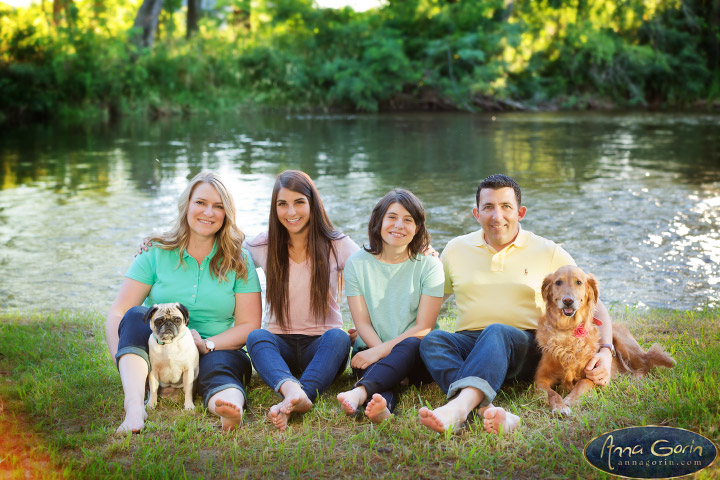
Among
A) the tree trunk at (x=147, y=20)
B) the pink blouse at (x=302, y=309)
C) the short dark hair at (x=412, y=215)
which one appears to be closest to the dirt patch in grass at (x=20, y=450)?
the pink blouse at (x=302, y=309)

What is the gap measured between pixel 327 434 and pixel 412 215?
1.41 m

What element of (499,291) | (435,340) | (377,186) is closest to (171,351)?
(435,340)

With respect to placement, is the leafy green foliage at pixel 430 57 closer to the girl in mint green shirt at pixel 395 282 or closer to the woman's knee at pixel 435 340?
the girl in mint green shirt at pixel 395 282

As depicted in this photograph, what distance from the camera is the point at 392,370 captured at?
390cm

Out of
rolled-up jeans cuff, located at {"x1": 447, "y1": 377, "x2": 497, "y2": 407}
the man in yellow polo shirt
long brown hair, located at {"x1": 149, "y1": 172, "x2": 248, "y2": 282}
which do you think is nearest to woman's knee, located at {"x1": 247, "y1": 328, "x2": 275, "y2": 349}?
long brown hair, located at {"x1": 149, "y1": 172, "x2": 248, "y2": 282}

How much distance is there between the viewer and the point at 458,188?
12602mm

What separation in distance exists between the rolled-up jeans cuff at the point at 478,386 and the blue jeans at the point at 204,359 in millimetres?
1171

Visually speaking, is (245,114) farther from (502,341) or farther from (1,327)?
(502,341)

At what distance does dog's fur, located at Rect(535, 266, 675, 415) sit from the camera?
374 cm

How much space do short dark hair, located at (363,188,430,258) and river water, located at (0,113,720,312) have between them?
9.27ft

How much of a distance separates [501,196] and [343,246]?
42.8 inches

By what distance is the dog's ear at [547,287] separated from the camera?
385 centimetres

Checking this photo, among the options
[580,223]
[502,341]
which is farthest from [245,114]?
[502,341]

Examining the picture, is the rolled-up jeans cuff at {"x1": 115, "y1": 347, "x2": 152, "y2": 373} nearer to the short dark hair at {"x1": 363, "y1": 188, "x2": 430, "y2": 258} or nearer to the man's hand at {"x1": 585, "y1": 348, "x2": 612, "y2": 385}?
the short dark hair at {"x1": 363, "y1": 188, "x2": 430, "y2": 258}
